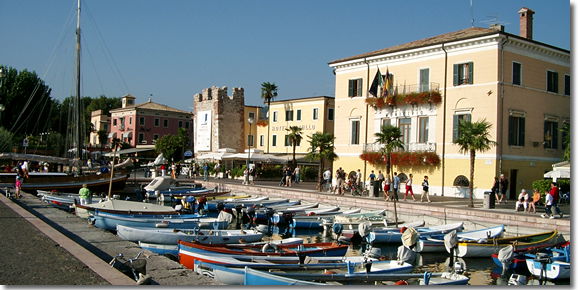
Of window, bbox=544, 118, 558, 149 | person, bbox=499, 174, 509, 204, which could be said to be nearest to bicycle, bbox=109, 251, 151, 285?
person, bbox=499, 174, 509, 204

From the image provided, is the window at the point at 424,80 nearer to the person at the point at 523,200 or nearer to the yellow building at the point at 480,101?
the yellow building at the point at 480,101

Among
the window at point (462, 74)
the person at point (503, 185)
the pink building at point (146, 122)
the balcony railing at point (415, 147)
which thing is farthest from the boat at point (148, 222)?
the pink building at point (146, 122)

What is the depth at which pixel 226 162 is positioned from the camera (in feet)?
182

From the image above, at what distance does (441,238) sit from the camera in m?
20.3

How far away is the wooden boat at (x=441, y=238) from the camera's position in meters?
19.1

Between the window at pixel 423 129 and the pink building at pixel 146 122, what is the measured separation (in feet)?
175

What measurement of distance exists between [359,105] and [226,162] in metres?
22.3

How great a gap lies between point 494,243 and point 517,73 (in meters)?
16.2

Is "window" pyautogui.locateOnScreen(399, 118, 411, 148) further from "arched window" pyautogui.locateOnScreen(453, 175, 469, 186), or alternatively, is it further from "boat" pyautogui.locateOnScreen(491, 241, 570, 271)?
"boat" pyautogui.locateOnScreen(491, 241, 570, 271)

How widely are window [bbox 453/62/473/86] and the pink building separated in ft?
184

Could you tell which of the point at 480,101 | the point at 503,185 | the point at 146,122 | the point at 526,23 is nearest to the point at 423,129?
the point at 480,101

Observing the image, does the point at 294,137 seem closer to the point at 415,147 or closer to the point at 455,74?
the point at 415,147

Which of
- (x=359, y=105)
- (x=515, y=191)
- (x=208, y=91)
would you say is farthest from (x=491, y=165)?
(x=208, y=91)

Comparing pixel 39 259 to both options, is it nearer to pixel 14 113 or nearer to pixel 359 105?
pixel 359 105
